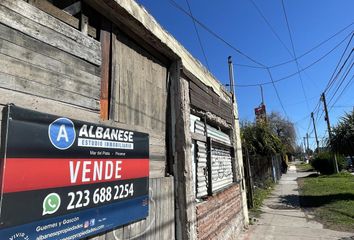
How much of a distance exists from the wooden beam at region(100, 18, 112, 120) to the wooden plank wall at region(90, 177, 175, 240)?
136 cm

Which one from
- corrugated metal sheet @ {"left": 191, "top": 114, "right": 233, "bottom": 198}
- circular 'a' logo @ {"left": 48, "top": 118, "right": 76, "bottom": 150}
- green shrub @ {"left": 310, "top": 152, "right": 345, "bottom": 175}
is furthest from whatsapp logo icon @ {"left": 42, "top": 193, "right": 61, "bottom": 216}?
green shrub @ {"left": 310, "top": 152, "right": 345, "bottom": 175}

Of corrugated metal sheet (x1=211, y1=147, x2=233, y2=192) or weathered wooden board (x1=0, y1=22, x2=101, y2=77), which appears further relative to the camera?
corrugated metal sheet (x1=211, y1=147, x2=233, y2=192)

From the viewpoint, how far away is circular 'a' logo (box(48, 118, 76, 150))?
10.6 ft

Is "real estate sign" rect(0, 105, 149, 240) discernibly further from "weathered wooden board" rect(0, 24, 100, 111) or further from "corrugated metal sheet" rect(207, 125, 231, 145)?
"corrugated metal sheet" rect(207, 125, 231, 145)

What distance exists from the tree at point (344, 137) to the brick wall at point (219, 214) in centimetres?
1251

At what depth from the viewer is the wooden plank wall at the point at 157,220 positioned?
14.8 ft

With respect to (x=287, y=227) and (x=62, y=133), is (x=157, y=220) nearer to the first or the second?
(x=62, y=133)

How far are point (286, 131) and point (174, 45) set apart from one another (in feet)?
176

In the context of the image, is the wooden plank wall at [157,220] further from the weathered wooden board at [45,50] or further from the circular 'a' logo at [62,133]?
the weathered wooden board at [45,50]

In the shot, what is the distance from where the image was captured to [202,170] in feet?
24.9

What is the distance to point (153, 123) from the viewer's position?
220 inches

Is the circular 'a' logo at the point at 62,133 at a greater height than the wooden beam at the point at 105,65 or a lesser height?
lesser

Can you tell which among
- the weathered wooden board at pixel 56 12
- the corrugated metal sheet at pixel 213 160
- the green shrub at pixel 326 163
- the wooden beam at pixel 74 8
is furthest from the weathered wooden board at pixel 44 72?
the green shrub at pixel 326 163

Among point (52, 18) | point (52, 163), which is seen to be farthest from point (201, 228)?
point (52, 18)
